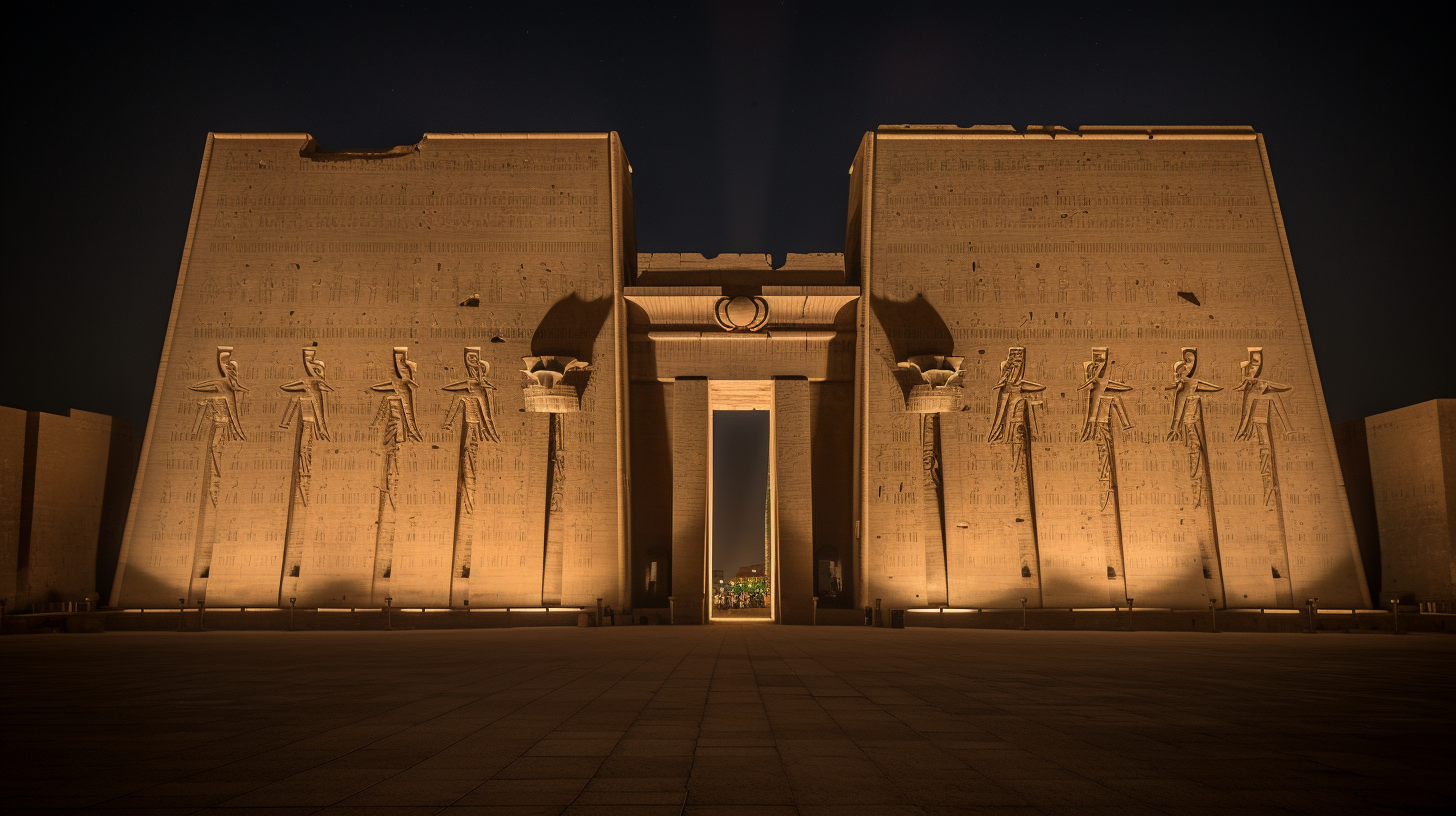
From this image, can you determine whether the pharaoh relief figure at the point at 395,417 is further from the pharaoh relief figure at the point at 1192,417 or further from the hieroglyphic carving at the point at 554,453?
the pharaoh relief figure at the point at 1192,417

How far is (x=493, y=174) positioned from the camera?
19188 millimetres

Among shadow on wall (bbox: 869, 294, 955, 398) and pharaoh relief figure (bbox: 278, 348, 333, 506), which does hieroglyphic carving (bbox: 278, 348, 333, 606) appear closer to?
pharaoh relief figure (bbox: 278, 348, 333, 506)

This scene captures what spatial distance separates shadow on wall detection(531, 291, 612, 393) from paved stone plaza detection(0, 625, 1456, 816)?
1112 centimetres

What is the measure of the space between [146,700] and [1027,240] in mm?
17287

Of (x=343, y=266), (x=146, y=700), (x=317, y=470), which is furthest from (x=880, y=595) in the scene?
(x=146, y=700)

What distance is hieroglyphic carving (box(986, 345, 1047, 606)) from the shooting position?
18.0 meters

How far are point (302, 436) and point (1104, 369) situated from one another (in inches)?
616

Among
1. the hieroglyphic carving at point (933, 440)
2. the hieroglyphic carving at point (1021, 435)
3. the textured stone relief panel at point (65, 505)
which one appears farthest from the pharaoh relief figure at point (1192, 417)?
the textured stone relief panel at point (65, 505)

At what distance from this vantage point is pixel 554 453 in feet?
60.2

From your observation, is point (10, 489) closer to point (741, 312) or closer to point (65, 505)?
point (65, 505)

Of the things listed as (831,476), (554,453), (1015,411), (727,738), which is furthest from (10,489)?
(1015,411)

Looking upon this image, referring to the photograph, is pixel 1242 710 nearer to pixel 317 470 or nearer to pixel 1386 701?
pixel 1386 701

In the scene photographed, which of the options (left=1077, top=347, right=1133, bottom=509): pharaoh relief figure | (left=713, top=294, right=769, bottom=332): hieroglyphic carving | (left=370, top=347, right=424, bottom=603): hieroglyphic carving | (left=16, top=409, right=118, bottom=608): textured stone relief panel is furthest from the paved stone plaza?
(left=713, top=294, right=769, bottom=332): hieroglyphic carving

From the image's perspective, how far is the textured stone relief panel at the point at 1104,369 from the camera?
17828 mm
